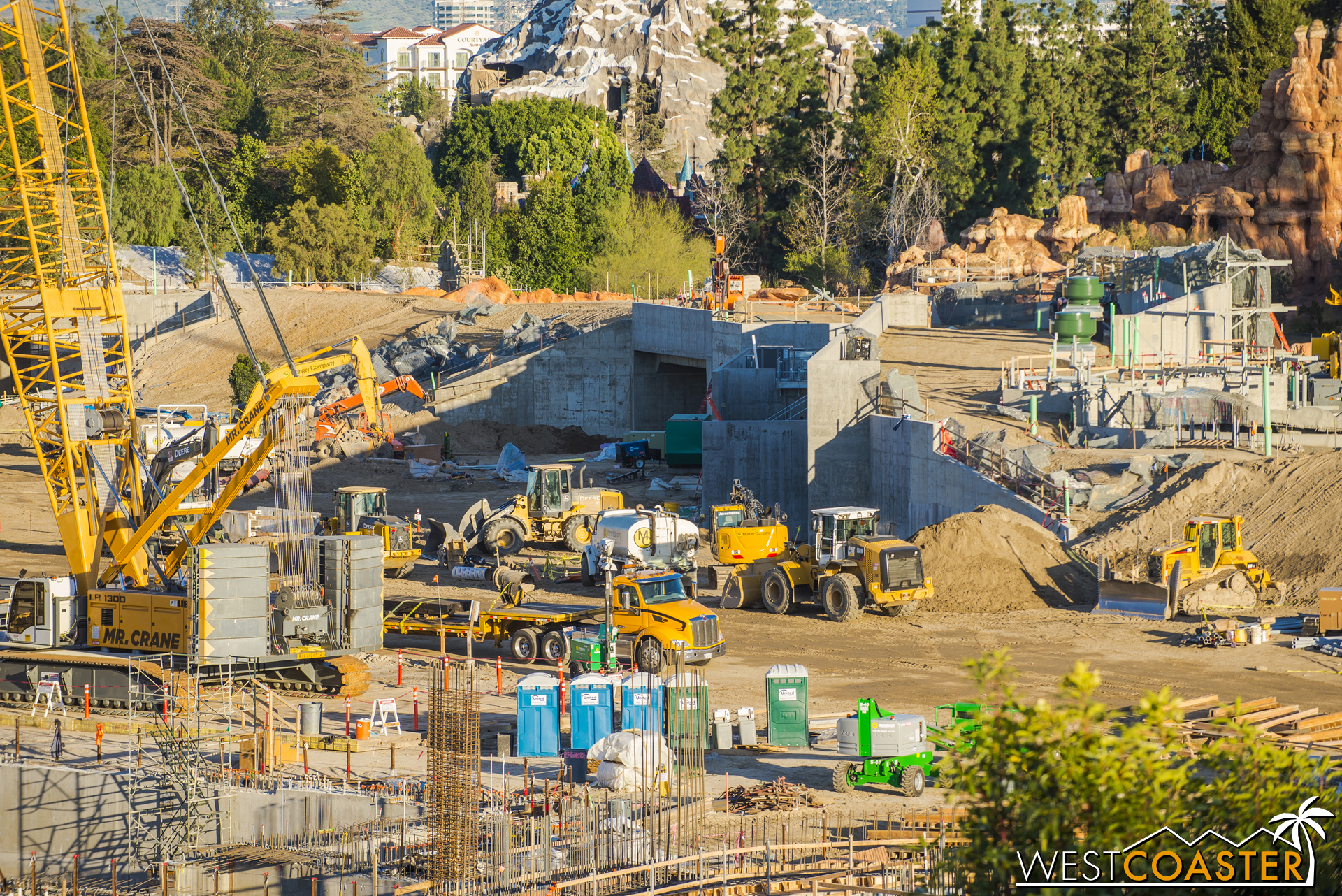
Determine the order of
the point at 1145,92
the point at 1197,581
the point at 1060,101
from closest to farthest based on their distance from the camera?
the point at 1197,581
the point at 1060,101
the point at 1145,92

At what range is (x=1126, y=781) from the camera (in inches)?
350

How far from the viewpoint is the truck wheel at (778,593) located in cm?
3123

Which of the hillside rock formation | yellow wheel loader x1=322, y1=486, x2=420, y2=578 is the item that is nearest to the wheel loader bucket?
yellow wheel loader x1=322, y1=486, x2=420, y2=578

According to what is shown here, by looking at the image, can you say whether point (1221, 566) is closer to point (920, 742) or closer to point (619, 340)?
point (920, 742)

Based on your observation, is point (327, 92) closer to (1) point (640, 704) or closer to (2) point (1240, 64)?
(2) point (1240, 64)

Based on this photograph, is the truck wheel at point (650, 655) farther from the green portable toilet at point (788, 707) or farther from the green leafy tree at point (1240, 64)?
the green leafy tree at point (1240, 64)

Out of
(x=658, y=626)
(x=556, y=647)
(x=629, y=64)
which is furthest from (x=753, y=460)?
(x=629, y=64)

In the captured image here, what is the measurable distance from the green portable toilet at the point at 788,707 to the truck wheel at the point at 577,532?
1603 cm

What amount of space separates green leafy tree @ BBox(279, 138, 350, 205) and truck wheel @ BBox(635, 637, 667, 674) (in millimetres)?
68123

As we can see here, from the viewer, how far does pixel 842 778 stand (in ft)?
65.2

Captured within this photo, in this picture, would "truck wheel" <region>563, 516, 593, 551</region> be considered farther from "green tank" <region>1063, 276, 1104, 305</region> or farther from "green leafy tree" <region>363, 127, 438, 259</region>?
"green leafy tree" <region>363, 127, 438, 259</region>

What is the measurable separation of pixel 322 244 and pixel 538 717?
226 feet

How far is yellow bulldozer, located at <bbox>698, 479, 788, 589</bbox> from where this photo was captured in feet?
109

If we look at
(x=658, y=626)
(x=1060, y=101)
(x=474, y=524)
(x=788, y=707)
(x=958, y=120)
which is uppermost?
(x=1060, y=101)
